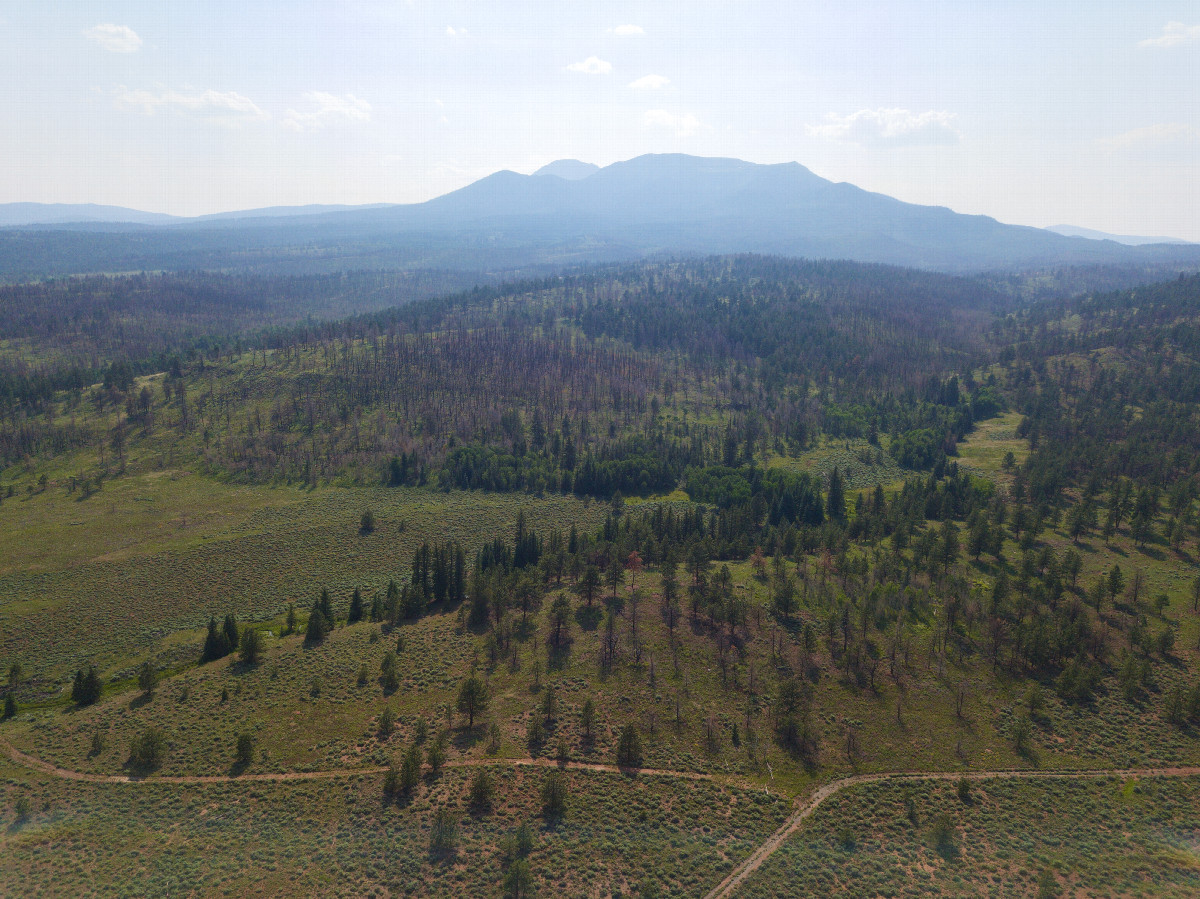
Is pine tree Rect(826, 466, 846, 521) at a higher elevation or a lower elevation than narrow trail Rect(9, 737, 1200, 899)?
lower

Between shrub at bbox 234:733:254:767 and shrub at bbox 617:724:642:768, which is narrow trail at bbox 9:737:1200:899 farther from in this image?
shrub at bbox 234:733:254:767

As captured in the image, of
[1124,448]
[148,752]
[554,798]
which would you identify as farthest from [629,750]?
[1124,448]

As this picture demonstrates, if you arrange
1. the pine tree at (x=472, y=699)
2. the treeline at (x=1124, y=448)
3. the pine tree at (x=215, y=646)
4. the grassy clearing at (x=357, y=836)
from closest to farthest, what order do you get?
the grassy clearing at (x=357, y=836), the pine tree at (x=472, y=699), the pine tree at (x=215, y=646), the treeline at (x=1124, y=448)

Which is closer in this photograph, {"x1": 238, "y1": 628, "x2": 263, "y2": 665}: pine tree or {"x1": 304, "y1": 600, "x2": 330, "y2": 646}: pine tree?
{"x1": 238, "y1": 628, "x2": 263, "y2": 665}: pine tree

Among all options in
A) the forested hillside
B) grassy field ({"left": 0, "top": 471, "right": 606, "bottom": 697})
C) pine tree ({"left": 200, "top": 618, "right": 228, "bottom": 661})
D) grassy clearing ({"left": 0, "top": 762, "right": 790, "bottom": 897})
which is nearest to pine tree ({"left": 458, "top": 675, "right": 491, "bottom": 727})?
the forested hillside

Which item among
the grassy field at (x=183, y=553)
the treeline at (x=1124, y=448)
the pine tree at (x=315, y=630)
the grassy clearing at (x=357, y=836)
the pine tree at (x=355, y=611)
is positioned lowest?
the grassy field at (x=183, y=553)

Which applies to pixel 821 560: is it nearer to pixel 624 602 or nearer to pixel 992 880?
pixel 624 602

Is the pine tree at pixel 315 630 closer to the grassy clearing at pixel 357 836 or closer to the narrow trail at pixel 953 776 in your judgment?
the grassy clearing at pixel 357 836

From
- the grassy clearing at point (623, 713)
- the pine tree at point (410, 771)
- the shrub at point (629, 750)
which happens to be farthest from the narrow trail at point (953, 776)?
the pine tree at point (410, 771)

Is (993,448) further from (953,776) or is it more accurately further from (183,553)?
(183,553)
